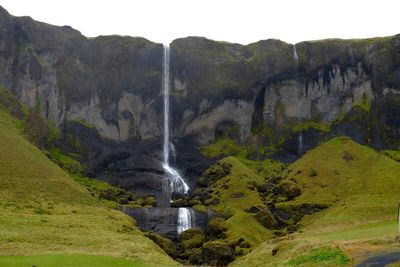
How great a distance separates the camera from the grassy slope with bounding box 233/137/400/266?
58.3m

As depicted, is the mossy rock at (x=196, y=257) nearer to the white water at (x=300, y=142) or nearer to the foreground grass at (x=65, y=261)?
the foreground grass at (x=65, y=261)

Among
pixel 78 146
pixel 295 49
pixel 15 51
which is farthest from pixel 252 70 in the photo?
pixel 15 51

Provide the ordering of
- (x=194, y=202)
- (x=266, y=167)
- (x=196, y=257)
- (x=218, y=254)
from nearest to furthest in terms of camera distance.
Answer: (x=218, y=254) < (x=196, y=257) < (x=194, y=202) < (x=266, y=167)

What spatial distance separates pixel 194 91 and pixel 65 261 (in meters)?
99.2

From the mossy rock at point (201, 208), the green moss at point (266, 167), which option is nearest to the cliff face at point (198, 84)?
the green moss at point (266, 167)

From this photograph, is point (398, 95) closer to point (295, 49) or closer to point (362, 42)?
point (362, 42)

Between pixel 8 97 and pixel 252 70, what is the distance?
60398mm

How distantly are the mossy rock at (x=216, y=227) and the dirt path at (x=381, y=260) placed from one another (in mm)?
44673

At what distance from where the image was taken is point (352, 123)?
392 ft

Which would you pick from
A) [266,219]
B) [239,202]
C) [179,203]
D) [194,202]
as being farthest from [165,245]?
[239,202]

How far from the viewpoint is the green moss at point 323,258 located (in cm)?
2848

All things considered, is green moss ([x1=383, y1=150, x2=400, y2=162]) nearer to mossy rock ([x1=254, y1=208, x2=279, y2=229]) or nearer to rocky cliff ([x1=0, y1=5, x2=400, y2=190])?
rocky cliff ([x1=0, y1=5, x2=400, y2=190])

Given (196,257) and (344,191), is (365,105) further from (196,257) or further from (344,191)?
(196,257)

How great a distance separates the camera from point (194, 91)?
132 meters
